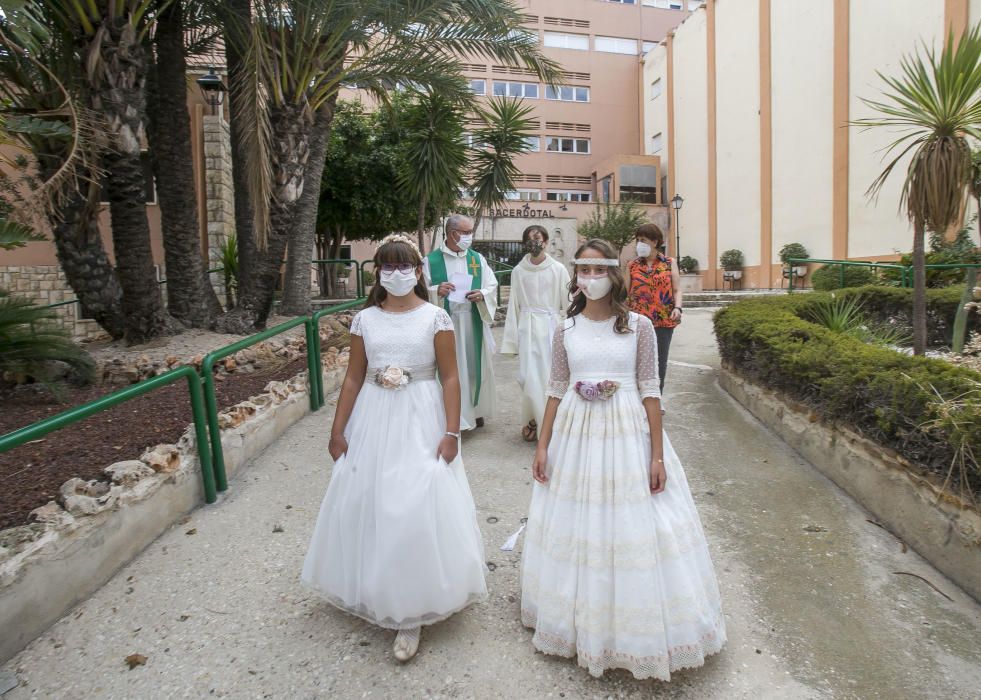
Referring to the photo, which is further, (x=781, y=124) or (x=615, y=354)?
(x=781, y=124)

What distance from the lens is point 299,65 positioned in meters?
7.52

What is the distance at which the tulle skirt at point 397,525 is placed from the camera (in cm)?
250

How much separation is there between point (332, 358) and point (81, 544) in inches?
170

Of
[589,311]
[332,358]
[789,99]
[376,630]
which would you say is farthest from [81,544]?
[789,99]

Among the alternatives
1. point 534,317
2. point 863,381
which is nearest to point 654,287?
point 534,317

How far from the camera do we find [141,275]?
7.27 meters

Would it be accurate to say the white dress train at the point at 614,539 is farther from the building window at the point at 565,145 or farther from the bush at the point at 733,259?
the building window at the point at 565,145

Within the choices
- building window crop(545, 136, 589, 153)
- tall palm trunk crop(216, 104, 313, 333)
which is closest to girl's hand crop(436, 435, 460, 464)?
tall palm trunk crop(216, 104, 313, 333)

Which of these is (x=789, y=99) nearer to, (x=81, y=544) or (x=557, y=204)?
(x=557, y=204)

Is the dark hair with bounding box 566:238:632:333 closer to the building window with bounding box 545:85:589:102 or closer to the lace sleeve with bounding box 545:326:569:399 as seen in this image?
the lace sleeve with bounding box 545:326:569:399

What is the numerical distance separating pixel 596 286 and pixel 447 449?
0.93 m

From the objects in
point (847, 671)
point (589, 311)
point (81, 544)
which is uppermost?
point (589, 311)

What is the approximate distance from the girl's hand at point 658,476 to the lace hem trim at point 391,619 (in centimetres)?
91

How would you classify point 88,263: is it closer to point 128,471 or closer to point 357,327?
point 128,471
